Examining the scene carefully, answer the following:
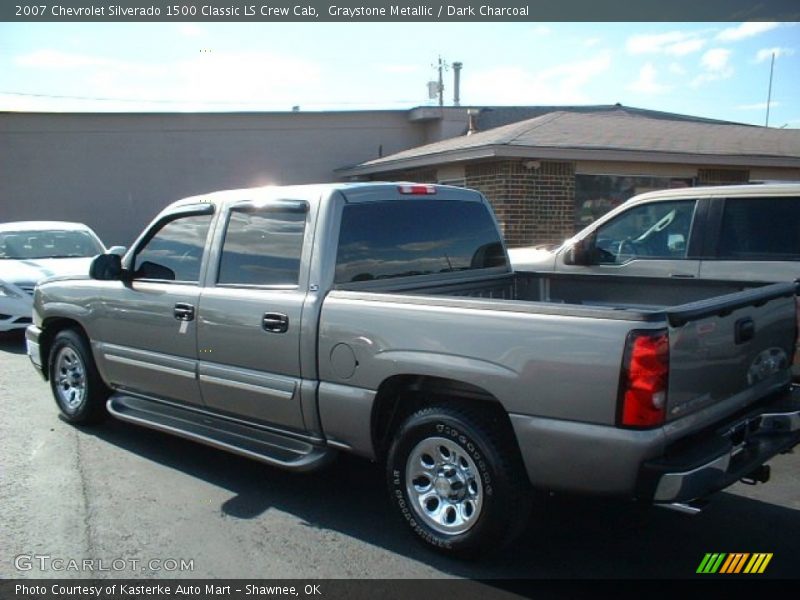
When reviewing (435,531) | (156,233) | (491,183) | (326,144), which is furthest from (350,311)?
(326,144)

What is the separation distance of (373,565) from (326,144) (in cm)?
1675

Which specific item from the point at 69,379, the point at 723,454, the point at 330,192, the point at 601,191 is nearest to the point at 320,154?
the point at 601,191

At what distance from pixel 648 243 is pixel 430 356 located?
367cm

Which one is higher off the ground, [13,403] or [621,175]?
[621,175]

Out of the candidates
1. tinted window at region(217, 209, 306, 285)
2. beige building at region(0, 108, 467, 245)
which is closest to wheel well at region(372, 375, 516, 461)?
tinted window at region(217, 209, 306, 285)

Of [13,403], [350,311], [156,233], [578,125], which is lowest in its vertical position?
[13,403]

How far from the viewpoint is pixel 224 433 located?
4.60 metres

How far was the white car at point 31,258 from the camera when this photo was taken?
9.50 meters

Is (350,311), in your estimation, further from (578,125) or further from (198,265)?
(578,125)

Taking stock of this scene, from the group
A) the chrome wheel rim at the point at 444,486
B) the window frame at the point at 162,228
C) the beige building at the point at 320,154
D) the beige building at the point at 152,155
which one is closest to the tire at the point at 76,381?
the window frame at the point at 162,228

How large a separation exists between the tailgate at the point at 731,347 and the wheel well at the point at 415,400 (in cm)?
81

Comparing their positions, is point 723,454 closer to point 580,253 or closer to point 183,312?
point 183,312

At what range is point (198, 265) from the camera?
4.83 meters

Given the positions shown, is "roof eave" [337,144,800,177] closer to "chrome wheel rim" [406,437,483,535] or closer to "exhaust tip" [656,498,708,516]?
"chrome wheel rim" [406,437,483,535]
